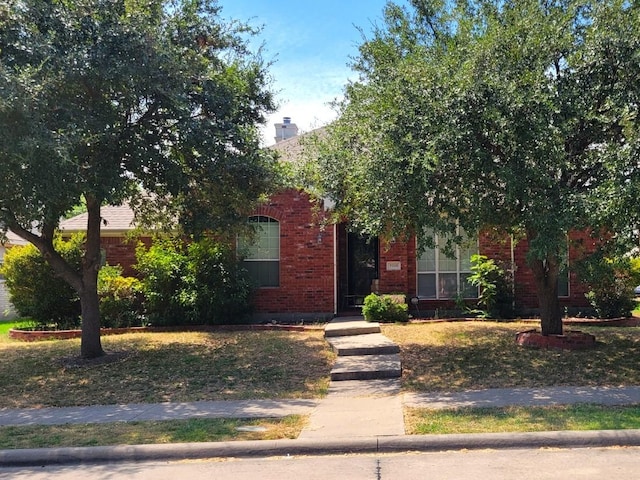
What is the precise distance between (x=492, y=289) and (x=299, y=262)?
194 inches

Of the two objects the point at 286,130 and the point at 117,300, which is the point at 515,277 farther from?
the point at 286,130

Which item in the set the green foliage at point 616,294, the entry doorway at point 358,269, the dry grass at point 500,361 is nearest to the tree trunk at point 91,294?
the dry grass at point 500,361

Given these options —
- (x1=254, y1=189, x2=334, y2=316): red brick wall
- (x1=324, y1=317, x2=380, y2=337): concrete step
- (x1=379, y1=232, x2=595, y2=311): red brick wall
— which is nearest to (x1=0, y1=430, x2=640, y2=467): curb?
(x1=324, y1=317, x2=380, y2=337): concrete step

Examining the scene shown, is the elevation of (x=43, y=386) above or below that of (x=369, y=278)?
below

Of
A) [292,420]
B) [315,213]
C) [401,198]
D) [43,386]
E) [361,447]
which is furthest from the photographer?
[315,213]

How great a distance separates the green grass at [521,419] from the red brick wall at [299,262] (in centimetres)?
817

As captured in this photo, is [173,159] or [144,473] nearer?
[144,473]

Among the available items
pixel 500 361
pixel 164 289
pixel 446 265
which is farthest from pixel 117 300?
pixel 500 361

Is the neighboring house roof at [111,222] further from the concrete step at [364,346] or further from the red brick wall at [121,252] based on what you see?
the concrete step at [364,346]

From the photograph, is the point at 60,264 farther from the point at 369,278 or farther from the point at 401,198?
the point at 369,278

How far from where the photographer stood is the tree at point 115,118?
8.63 meters

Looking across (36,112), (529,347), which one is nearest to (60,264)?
(36,112)

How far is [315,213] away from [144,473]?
8.93 metres

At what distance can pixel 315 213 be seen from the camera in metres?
14.2
